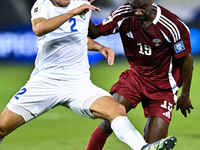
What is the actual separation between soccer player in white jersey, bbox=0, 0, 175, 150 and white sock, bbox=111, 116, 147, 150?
0.53ft

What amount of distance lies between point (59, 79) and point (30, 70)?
7972 mm

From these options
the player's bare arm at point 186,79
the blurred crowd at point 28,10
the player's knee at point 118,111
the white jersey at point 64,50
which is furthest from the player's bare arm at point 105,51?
the blurred crowd at point 28,10

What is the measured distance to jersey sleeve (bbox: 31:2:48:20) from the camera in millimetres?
3648

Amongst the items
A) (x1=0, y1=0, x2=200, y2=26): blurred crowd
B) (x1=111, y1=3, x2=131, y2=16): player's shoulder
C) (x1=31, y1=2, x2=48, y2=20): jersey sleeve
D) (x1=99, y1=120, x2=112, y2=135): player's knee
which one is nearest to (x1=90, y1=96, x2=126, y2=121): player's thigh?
(x1=99, y1=120, x2=112, y2=135): player's knee

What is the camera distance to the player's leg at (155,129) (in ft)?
13.9

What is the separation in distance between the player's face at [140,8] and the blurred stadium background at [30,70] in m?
1.91

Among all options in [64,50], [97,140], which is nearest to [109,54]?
[64,50]

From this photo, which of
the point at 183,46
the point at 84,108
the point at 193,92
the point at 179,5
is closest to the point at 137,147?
the point at 84,108

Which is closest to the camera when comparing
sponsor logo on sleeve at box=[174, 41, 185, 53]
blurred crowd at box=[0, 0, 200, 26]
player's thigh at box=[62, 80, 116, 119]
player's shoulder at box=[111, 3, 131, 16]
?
player's thigh at box=[62, 80, 116, 119]

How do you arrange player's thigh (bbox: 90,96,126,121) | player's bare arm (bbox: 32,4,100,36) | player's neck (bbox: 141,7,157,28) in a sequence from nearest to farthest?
1. player's bare arm (bbox: 32,4,100,36)
2. player's thigh (bbox: 90,96,126,121)
3. player's neck (bbox: 141,7,157,28)

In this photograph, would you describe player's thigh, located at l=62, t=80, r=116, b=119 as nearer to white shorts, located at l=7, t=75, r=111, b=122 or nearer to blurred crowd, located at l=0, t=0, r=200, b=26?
white shorts, located at l=7, t=75, r=111, b=122

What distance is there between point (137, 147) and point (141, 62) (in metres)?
1.57

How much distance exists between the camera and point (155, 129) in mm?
4262

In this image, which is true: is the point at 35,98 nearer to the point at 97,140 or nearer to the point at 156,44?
the point at 97,140
